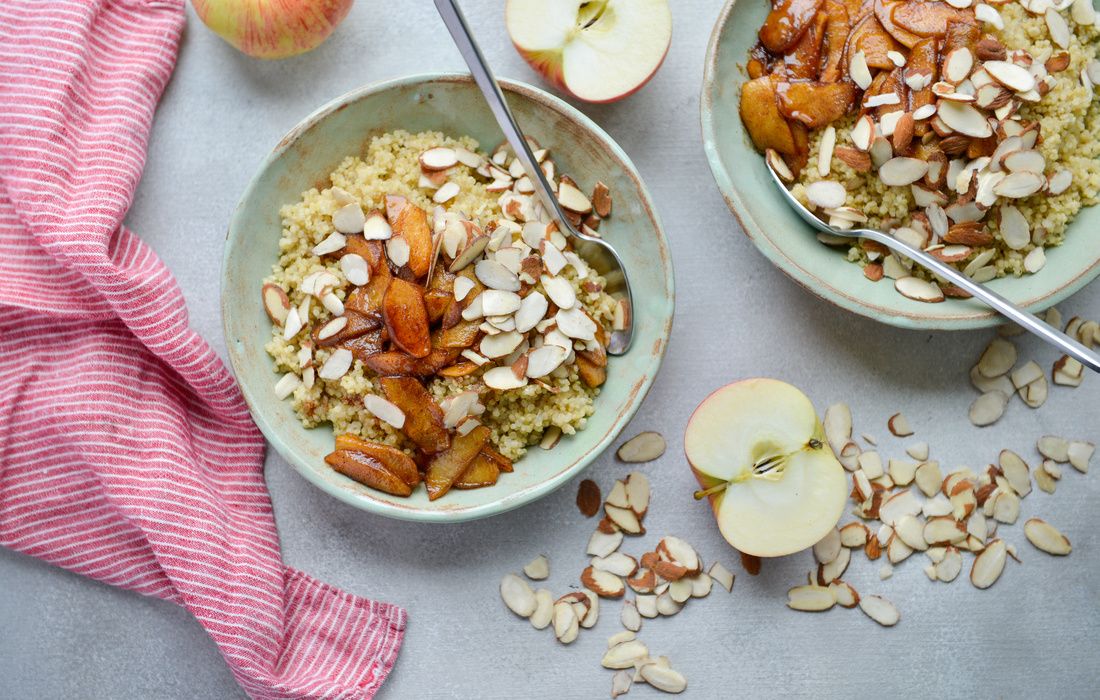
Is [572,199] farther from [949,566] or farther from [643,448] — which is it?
[949,566]

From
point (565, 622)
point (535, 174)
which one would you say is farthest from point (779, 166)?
point (565, 622)

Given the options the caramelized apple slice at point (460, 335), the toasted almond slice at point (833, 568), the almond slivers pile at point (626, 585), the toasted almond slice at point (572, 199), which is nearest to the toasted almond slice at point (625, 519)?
the almond slivers pile at point (626, 585)

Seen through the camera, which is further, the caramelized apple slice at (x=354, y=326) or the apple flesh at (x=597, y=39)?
the apple flesh at (x=597, y=39)

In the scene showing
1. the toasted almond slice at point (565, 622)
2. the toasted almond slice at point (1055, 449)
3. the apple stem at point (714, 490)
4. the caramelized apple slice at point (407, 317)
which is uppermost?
the caramelized apple slice at point (407, 317)

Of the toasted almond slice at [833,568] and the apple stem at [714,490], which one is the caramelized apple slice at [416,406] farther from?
the toasted almond slice at [833,568]

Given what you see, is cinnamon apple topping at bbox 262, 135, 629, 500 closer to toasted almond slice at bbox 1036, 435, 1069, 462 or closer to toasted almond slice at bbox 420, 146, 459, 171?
toasted almond slice at bbox 420, 146, 459, 171

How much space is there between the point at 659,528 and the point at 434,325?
1.88 feet

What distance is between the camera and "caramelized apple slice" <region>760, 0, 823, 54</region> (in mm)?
1345

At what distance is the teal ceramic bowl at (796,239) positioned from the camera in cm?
130

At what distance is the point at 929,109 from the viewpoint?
1274 mm

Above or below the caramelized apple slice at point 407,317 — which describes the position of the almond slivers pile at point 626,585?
below

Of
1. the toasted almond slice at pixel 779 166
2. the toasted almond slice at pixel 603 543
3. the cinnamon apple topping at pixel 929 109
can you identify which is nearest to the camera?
the cinnamon apple topping at pixel 929 109

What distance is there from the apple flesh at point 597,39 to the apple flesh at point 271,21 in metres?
0.32

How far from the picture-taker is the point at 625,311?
1.37 m
